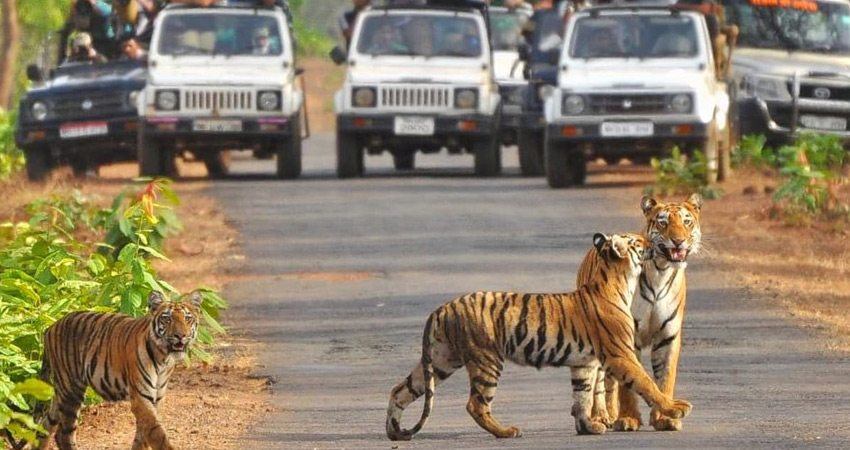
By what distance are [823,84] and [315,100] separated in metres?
41.1

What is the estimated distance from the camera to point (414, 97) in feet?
89.3

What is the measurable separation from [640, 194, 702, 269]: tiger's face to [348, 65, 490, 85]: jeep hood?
16.6 meters

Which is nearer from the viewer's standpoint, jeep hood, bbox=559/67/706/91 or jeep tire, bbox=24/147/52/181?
jeep hood, bbox=559/67/706/91

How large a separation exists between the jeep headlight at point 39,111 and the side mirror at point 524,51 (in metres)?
5.41

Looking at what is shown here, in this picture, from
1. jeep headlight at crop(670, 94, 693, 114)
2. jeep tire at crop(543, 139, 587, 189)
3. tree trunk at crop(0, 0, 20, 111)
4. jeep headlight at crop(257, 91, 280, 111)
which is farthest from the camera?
tree trunk at crop(0, 0, 20, 111)

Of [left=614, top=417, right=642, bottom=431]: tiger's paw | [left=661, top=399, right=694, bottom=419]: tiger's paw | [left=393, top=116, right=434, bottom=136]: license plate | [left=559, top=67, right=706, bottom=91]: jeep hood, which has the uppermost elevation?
[left=661, top=399, right=694, bottom=419]: tiger's paw

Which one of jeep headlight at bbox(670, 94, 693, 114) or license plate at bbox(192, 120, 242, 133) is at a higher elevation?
jeep headlight at bbox(670, 94, 693, 114)

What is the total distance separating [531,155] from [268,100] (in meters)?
3.52

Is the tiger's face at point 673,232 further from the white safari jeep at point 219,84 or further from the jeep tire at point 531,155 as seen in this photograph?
Result: the jeep tire at point 531,155

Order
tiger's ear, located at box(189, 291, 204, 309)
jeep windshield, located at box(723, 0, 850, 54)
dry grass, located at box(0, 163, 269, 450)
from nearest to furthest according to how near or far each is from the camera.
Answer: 1. tiger's ear, located at box(189, 291, 204, 309)
2. dry grass, located at box(0, 163, 269, 450)
3. jeep windshield, located at box(723, 0, 850, 54)

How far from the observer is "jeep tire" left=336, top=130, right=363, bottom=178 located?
91.1 ft

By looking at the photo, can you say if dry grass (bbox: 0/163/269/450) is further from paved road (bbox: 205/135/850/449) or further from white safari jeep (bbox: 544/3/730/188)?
white safari jeep (bbox: 544/3/730/188)

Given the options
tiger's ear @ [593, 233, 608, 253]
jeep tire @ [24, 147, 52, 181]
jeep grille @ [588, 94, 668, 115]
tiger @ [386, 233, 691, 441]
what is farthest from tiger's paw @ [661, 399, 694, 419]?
jeep tire @ [24, 147, 52, 181]

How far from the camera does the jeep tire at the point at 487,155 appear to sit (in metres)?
27.8
